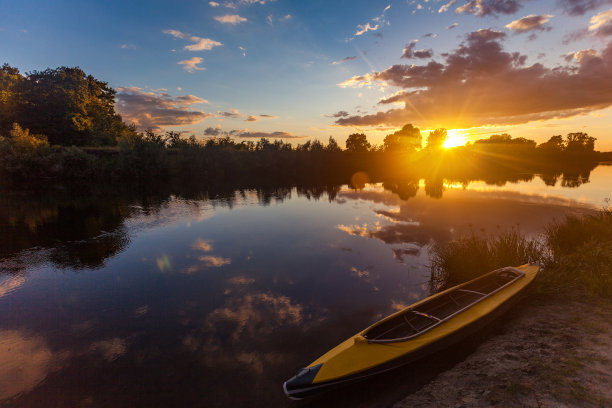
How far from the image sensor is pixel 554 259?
9.79m

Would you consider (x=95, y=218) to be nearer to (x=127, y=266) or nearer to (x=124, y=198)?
(x=124, y=198)

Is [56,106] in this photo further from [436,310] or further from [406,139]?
[406,139]

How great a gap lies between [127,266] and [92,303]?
3295 millimetres

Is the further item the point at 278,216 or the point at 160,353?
the point at 278,216

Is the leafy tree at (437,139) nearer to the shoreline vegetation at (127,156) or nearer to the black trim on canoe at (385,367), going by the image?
the shoreline vegetation at (127,156)

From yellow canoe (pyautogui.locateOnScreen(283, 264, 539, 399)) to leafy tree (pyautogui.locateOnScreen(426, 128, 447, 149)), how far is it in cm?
11260

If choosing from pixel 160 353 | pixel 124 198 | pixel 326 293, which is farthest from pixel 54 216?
pixel 326 293

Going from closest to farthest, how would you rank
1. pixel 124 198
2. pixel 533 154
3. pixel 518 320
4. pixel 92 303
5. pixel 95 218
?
pixel 518 320 → pixel 92 303 → pixel 95 218 → pixel 124 198 → pixel 533 154

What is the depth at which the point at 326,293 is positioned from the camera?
9.55 metres

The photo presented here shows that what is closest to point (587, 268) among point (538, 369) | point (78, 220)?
point (538, 369)

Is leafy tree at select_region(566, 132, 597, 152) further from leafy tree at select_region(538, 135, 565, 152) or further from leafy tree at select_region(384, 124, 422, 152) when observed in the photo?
leafy tree at select_region(384, 124, 422, 152)

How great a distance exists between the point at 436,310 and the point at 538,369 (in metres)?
2.23

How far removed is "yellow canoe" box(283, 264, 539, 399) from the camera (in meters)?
4.72

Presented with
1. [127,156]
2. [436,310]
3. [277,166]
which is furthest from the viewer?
[277,166]
